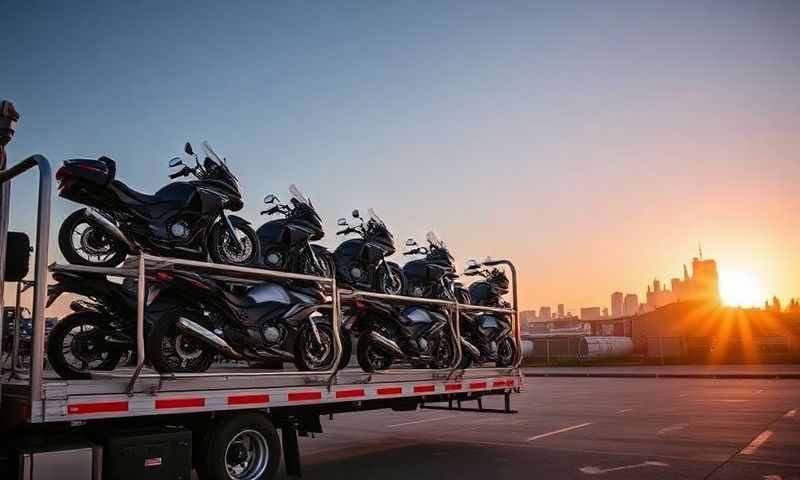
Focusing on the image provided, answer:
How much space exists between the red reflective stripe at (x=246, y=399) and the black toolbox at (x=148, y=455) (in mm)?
468

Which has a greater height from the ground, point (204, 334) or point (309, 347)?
point (204, 334)

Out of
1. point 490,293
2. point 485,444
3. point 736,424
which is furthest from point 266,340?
point 736,424

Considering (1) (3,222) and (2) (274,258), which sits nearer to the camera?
(1) (3,222)

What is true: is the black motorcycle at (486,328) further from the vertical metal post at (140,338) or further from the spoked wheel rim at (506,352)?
the vertical metal post at (140,338)

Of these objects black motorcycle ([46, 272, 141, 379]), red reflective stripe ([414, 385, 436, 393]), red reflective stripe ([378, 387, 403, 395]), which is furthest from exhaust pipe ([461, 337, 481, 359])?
black motorcycle ([46, 272, 141, 379])

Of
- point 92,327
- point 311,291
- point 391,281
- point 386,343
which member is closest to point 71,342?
point 92,327

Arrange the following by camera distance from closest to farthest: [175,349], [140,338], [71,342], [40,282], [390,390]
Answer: [40,282] < [140,338] < [71,342] < [175,349] < [390,390]

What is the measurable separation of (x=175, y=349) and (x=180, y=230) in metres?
1.22

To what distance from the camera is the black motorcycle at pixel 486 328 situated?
1016 cm

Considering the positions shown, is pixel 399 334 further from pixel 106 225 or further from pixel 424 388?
pixel 106 225

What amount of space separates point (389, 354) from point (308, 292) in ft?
6.03

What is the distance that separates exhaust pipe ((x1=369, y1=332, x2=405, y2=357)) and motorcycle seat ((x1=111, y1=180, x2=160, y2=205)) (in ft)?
9.81

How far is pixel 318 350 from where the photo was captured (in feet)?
23.9

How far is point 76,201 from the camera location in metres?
6.47
